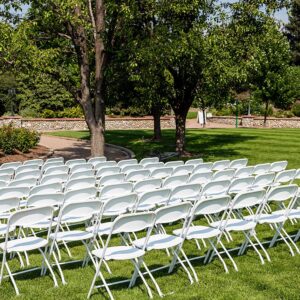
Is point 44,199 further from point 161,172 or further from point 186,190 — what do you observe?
point 161,172

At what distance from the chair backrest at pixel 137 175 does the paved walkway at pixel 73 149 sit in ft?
33.8

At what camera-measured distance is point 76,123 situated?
36188 mm

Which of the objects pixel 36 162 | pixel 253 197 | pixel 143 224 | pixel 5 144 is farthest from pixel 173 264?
pixel 5 144

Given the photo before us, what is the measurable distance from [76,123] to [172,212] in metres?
31.5

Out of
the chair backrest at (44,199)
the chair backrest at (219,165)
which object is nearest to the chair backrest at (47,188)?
the chair backrest at (44,199)

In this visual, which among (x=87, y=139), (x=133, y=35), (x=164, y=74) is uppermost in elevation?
(x=133, y=35)

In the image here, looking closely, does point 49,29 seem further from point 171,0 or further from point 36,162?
point 36,162

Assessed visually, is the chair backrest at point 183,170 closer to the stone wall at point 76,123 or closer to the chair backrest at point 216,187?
the chair backrest at point 216,187

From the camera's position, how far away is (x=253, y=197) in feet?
20.2

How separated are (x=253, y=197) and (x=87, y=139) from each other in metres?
22.4

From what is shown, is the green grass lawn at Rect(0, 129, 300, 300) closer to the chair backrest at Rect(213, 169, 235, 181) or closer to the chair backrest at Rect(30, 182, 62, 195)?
the chair backrest at Rect(30, 182, 62, 195)

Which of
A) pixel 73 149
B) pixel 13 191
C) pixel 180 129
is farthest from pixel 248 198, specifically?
pixel 73 149

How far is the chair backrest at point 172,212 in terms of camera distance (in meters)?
5.25

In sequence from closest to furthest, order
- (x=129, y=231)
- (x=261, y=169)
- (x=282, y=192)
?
1. (x=129, y=231)
2. (x=282, y=192)
3. (x=261, y=169)
